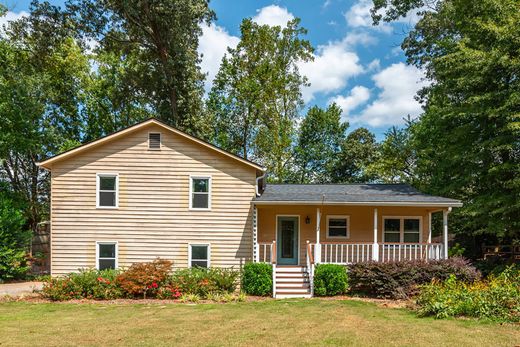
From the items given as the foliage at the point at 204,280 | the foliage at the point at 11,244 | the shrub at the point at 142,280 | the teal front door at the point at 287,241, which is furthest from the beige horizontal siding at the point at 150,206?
the foliage at the point at 11,244

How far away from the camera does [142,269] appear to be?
1239 cm

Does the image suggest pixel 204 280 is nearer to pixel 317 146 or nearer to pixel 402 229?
pixel 402 229

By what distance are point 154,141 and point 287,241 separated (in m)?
6.92

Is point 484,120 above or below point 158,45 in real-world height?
below

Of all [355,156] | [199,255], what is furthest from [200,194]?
[355,156]

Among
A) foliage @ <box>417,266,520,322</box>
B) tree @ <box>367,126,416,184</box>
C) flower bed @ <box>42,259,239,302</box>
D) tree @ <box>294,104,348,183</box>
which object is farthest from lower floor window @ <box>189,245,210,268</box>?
tree @ <box>294,104,348,183</box>

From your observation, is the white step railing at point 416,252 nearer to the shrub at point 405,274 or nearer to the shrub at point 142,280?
the shrub at point 405,274

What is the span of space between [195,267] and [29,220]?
18.6 meters

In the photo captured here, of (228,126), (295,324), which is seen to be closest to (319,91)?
(228,126)

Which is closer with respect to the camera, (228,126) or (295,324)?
(295,324)

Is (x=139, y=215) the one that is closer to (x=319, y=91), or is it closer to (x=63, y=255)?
(x=63, y=255)

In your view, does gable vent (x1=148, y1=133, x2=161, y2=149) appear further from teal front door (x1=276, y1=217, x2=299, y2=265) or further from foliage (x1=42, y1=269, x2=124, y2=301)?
teal front door (x1=276, y1=217, x2=299, y2=265)

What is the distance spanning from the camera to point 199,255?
14.1 metres

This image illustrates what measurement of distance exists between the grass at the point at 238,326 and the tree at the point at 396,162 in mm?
17268
